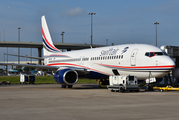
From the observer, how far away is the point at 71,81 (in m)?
25.1

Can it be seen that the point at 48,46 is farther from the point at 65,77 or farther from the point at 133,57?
the point at 133,57

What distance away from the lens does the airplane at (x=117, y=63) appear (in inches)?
789

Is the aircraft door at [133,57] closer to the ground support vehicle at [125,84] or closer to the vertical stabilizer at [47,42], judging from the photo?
the ground support vehicle at [125,84]

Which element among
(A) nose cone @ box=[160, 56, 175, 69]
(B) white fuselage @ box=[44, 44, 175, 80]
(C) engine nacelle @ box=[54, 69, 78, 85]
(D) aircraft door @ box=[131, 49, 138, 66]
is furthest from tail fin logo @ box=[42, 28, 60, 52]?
(A) nose cone @ box=[160, 56, 175, 69]

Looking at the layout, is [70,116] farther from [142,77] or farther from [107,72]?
[107,72]

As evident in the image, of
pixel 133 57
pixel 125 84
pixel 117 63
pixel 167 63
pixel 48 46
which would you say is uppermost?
pixel 48 46

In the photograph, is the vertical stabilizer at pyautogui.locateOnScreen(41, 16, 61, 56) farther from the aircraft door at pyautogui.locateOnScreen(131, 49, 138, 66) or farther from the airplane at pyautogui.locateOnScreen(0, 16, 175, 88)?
the aircraft door at pyautogui.locateOnScreen(131, 49, 138, 66)

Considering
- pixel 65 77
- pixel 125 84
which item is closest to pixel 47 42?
pixel 65 77

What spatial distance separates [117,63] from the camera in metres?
22.5

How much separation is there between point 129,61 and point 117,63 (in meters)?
1.36

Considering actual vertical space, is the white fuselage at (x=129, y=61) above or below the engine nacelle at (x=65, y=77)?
above

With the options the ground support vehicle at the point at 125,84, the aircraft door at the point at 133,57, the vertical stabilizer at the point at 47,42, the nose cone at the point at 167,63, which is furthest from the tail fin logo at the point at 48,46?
the nose cone at the point at 167,63

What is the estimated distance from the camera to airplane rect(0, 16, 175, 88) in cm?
2005

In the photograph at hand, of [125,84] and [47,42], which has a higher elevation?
[47,42]
